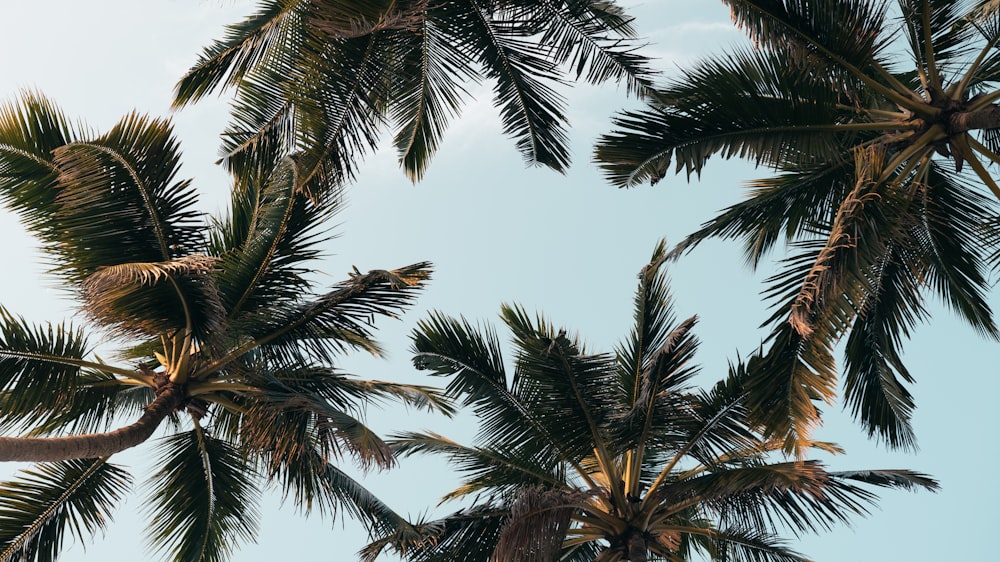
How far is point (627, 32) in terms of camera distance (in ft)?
39.8

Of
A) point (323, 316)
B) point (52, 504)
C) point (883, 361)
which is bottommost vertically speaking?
point (52, 504)

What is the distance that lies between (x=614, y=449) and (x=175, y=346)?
5190 mm

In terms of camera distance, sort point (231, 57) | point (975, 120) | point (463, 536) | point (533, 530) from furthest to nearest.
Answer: point (231, 57) < point (463, 536) < point (533, 530) < point (975, 120)

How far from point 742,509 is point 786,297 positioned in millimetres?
3750

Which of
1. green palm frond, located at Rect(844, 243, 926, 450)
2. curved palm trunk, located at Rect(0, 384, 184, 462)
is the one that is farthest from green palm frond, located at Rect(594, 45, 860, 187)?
curved palm trunk, located at Rect(0, 384, 184, 462)

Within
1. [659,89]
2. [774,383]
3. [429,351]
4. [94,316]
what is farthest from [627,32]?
[94,316]

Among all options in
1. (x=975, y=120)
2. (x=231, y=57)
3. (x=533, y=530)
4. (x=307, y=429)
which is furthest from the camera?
(x=231, y=57)

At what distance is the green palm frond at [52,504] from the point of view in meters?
10.3

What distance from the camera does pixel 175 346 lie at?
10195 mm

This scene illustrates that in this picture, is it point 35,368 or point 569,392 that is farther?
point 569,392

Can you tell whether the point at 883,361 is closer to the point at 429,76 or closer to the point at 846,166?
the point at 846,166

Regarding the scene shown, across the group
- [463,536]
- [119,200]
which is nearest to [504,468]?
[463,536]

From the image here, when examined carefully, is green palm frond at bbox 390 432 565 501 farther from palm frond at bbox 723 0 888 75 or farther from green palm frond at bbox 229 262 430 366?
palm frond at bbox 723 0 888 75

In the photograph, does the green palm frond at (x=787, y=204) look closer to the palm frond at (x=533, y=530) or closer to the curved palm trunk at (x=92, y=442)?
the palm frond at (x=533, y=530)
